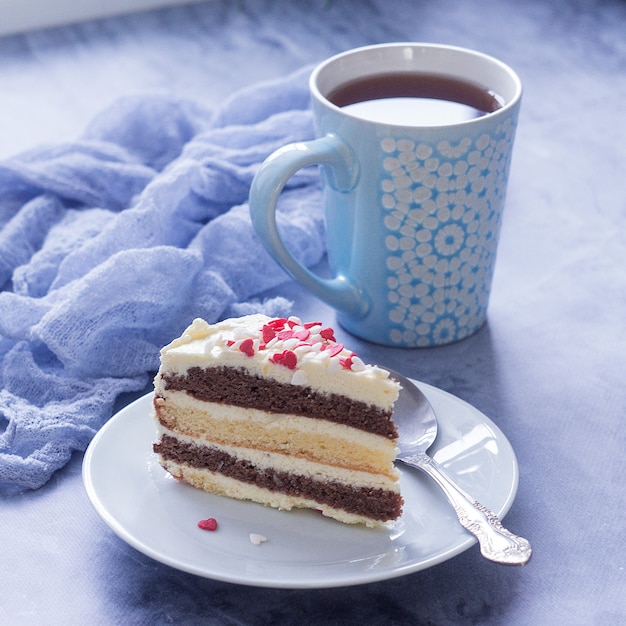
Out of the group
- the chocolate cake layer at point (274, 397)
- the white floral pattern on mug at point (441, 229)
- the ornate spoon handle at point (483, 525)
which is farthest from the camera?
the white floral pattern on mug at point (441, 229)

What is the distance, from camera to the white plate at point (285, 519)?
0.76 meters

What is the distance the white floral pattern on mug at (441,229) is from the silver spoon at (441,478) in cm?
13

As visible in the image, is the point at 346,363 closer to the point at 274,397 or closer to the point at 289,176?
the point at 274,397

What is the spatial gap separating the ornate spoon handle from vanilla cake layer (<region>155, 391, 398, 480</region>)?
1.5 inches

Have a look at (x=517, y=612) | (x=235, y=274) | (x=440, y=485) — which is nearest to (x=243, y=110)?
(x=235, y=274)

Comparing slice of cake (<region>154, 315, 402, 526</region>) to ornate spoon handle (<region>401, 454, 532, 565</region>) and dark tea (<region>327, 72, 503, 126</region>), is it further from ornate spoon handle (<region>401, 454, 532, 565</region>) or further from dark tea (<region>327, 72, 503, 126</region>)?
dark tea (<region>327, 72, 503, 126</region>)

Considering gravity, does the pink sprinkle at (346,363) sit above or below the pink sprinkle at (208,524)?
above

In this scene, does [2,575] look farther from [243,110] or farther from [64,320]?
[243,110]

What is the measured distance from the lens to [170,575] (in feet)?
2.64

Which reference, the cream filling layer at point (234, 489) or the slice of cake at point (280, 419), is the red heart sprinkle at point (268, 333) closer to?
the slice of cake at point (280, 419)

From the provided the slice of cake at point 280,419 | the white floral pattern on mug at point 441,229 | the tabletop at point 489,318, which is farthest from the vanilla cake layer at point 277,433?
the white floral pattern on mug at point 441,229

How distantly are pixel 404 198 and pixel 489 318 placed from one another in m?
0.22

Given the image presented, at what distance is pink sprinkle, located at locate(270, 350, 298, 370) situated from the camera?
0.83m

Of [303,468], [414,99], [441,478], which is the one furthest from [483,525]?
[414,99]
